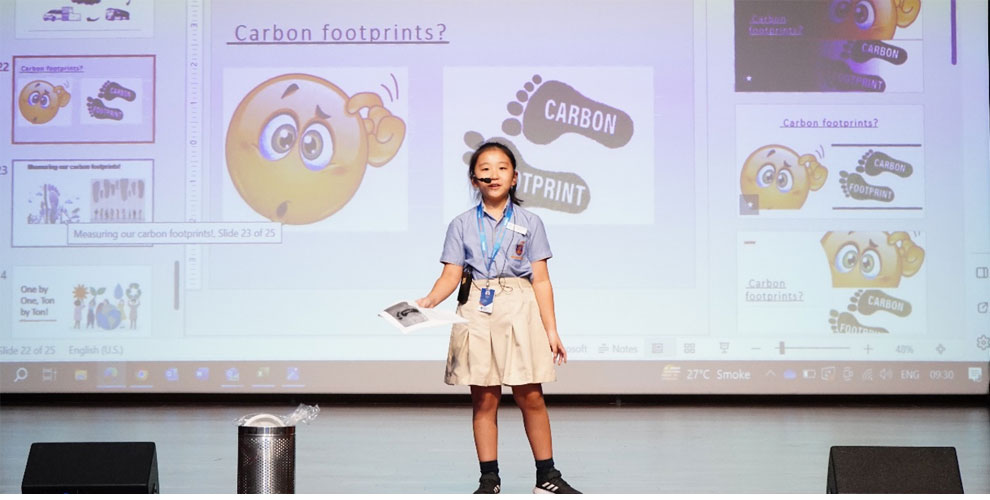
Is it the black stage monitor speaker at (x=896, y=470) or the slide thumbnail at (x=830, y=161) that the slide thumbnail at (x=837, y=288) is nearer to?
the slide thumbnail at (x=830, y=161)

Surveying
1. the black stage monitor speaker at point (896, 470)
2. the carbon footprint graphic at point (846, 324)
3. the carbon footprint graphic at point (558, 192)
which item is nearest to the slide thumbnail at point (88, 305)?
the carbon footprint graphic at point (558, 192)

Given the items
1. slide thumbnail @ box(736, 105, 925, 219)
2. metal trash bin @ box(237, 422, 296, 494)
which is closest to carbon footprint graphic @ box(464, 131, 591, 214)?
slide thumbnail @ box(736, 105, 925, 219)

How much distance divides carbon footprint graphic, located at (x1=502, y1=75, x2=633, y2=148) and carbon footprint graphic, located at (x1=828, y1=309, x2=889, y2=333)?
1368 mm

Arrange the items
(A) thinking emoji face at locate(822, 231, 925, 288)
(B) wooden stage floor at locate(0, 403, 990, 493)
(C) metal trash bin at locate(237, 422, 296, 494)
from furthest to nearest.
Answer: (A) thinking emoji face at locate(822, 231, 925, 288) → (B) wooden stage floor at locate(0, 403, 990, 493) → (C) metal trash bin at locate(237, 422, 296, 494)

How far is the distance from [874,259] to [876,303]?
8.7 inches

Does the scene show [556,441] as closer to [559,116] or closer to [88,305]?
[559,116]

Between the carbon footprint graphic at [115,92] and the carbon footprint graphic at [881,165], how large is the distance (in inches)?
145

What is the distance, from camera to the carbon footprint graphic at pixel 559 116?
228 inches

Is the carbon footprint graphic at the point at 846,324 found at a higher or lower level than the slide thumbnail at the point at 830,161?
lower

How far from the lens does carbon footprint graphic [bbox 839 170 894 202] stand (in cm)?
578

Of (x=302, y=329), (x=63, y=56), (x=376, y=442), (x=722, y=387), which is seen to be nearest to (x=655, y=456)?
(x=376, y=442)

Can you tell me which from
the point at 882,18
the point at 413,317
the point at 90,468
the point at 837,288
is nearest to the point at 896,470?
the point at 413,317

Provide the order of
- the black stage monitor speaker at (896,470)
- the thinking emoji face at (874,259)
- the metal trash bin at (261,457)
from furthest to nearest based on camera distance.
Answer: the thinking emoji face at (874,259), the metal trash bin at (261,457), the black stage monitor speaker at (896,470)

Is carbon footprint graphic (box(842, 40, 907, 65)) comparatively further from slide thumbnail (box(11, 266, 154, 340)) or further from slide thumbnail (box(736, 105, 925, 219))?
slide thumbnail (box(11, 266, 154, 340))
